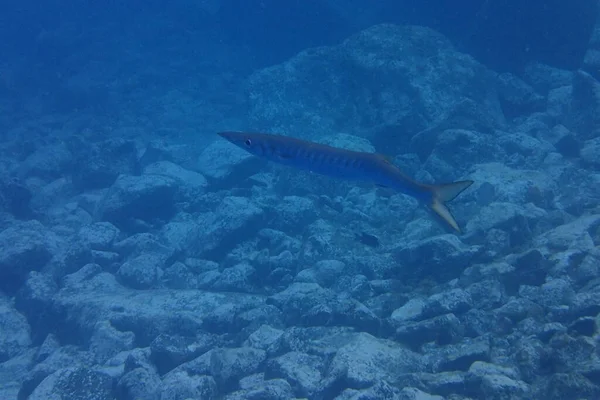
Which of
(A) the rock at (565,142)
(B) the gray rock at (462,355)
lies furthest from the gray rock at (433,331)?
(A) the rock at (565,142)

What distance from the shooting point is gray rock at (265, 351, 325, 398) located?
4.59 metres

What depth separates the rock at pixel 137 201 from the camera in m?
9.84

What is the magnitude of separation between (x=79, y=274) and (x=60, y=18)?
49.4 meters

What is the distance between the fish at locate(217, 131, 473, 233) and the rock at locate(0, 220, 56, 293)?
297 inches

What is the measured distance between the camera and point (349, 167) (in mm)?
3686

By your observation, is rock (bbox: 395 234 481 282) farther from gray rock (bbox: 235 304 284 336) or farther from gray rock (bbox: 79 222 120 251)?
gray rock (bbox: 79 222 120 251)

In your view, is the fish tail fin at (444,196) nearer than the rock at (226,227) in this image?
Yes

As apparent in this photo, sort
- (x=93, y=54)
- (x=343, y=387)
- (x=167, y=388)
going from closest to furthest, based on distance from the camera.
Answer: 1. (x=343, y=387)
2. (x=167, y=388)
3. (x=93, y=54)

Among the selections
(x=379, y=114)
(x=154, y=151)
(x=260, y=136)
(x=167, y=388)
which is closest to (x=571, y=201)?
(x=379, y=114)

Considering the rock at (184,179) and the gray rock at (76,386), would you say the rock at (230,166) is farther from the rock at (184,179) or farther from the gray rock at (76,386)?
the gray rock at (76,386)

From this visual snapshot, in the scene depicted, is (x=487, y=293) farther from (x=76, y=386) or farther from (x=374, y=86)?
(x=374, y=86)

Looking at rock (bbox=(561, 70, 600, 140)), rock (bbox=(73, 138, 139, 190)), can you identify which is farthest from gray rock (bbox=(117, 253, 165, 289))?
rock (bbox=(561, 70, 600, 140))

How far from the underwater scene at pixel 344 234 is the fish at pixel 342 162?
0.06 feet

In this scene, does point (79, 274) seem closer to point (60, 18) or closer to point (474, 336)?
point (474, 336)
